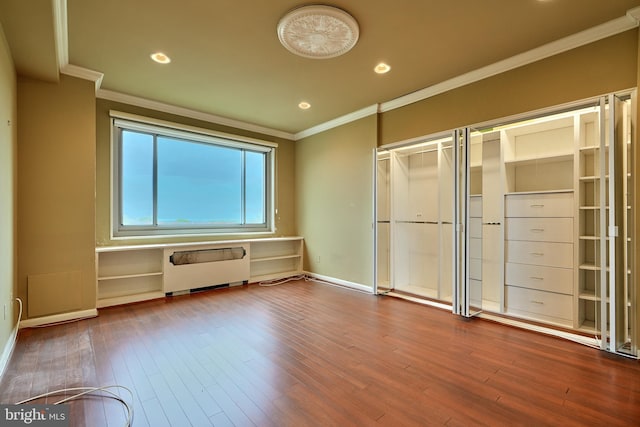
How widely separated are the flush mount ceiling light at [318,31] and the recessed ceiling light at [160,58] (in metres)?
1.30

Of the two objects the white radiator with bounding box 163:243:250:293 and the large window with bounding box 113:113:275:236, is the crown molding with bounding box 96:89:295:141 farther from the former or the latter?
the white radiator with bounding box 163:243:250:293

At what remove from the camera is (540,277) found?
3273 mm

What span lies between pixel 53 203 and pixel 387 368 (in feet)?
12.2

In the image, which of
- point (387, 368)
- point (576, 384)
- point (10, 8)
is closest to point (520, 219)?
point (576, 384)

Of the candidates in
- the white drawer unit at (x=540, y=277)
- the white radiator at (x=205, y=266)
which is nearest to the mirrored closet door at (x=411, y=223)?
the white drawer unit at (x=540, y=277)

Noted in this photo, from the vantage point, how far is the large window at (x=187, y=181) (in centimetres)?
427

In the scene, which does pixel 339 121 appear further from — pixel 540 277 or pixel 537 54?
pixel 540 277

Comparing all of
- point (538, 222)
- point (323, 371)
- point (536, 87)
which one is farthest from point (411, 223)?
point (323, 371)

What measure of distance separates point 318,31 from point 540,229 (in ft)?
10.0

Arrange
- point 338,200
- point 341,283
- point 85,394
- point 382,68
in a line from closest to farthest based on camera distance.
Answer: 1. point 85,394
2. point 382,68
3. point 341,283
4. point 338,200

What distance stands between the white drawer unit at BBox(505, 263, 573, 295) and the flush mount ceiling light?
3017 millimetres

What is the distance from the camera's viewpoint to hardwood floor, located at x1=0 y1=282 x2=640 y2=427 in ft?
5.74

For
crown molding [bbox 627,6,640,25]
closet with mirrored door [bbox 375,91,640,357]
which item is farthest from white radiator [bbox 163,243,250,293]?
crown molding [bbox 627,6,640,25]

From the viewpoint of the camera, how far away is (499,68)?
322 cm
